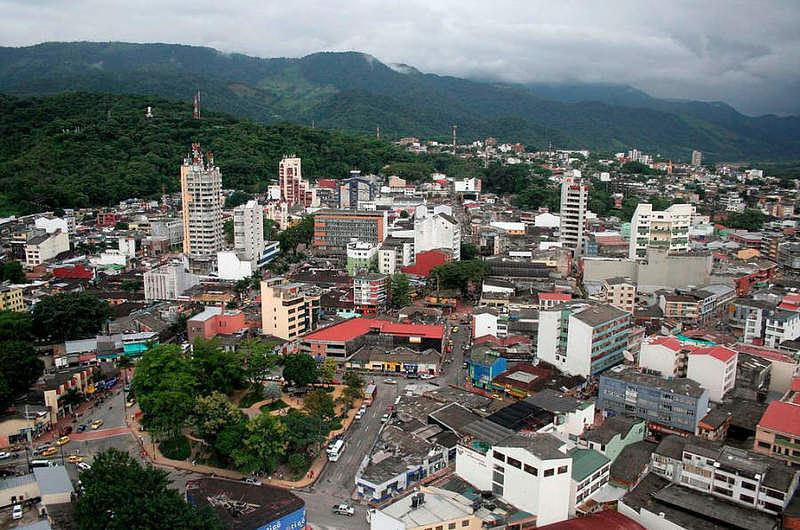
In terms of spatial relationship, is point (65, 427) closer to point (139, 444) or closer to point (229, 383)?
point (139, 444)

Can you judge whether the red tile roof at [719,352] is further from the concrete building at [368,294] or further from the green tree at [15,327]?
the green tree at [15,327]

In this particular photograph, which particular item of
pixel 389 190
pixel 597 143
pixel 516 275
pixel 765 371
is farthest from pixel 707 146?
pixel 765 371

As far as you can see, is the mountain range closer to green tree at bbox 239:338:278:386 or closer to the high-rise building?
the high-rise building

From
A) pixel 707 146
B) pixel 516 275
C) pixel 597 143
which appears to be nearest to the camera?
pixel 516 275

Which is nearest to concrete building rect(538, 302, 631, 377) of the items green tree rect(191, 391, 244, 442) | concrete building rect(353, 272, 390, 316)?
concrete building rect(353, 272, 390, 316)

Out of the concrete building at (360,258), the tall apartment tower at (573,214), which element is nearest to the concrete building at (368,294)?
the concrete building at (360,258)

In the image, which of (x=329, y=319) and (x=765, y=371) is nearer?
(x=765, y=371)
